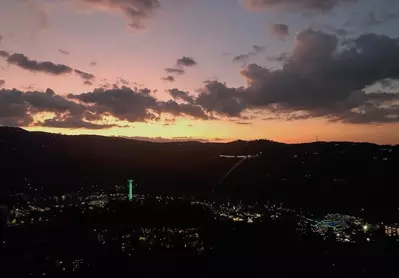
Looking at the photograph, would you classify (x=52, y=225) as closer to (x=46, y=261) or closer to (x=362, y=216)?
(x=46, y=261)

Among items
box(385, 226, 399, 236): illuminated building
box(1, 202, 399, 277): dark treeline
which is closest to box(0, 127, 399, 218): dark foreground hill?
box(385, 226, 399, 236): illuminated building

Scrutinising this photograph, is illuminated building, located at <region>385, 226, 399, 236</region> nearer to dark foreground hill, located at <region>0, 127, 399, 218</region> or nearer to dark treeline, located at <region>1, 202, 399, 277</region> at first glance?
dark treeline, located at <region>1, 202, 399, 277</region>

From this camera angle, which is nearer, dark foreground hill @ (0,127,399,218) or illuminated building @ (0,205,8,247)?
illuminated building @ (0,205,8,247)

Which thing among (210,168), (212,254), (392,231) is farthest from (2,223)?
(210,168)

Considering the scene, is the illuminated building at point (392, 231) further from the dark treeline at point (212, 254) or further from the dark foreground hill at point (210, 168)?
the dark foreground hill at point (210, 168)

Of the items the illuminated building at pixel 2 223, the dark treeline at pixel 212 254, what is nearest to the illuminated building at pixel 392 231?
the dark treeline at pixel 212 254

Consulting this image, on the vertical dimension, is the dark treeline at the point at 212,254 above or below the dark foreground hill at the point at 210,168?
below

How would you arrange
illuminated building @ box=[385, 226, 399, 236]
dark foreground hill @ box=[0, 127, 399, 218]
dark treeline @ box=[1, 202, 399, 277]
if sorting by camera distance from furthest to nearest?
dark foreground hill @ box=[0, 127, 399, 218] < illuminated building @ box=[385, 226, 399, 236] < dark treeline @ box=[1, 202, 399, 277]

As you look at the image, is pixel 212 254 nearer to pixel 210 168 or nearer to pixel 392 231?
pixel 392 231

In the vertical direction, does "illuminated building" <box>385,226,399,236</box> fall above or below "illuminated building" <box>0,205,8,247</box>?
below
